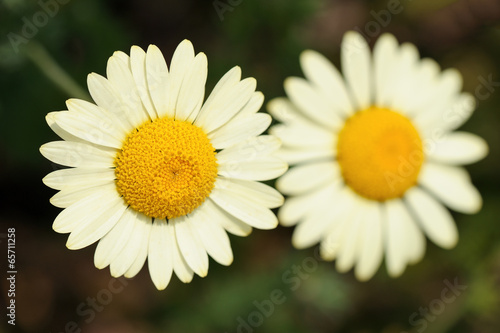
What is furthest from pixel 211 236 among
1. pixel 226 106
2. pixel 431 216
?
pixel 431 216

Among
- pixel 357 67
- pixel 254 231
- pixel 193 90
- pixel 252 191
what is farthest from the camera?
pixel 254 231

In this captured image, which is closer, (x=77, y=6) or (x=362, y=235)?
(x=362, y=235)

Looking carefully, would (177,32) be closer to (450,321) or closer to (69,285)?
(69,285)

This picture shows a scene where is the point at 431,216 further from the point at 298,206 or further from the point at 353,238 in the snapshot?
the point at 298,206

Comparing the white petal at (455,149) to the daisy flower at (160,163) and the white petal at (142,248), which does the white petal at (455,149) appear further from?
the white petal at (142,248)

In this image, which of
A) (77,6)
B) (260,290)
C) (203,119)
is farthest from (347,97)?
(77,6)

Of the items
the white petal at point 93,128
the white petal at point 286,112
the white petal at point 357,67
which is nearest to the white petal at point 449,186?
the white petal at point 357,67
